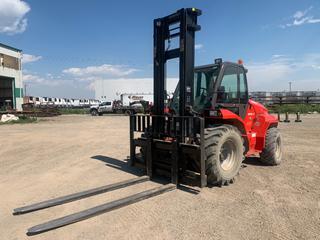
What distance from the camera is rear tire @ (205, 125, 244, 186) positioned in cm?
557

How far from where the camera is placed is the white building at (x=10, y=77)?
1324 inches

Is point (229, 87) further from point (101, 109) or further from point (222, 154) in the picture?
point (101, 109)

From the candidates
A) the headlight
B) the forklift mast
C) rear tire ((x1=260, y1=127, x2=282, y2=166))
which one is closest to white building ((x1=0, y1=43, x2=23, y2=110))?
the forklift mast

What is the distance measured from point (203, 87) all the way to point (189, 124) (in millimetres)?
1333

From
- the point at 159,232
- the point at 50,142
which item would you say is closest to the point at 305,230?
the point at 159,232

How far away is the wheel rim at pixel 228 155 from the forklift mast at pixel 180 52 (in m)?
1.12

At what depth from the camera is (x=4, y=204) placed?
200 inches

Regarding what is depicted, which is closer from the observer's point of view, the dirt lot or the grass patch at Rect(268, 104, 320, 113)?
the dirt lot

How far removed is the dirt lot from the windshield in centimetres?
175

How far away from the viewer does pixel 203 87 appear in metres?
6.64

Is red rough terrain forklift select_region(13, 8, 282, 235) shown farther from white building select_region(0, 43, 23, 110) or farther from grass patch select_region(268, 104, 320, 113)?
white building select_region(0, 43, 23, 110)

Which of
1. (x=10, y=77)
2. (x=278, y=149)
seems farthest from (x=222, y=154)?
(x=10, y=77)

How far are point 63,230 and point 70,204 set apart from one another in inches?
39.7

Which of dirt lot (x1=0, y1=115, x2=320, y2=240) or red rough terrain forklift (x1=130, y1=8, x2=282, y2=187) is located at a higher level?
red rough terrain forklift (x1=130, y1=8, x2=282, y2=187)
